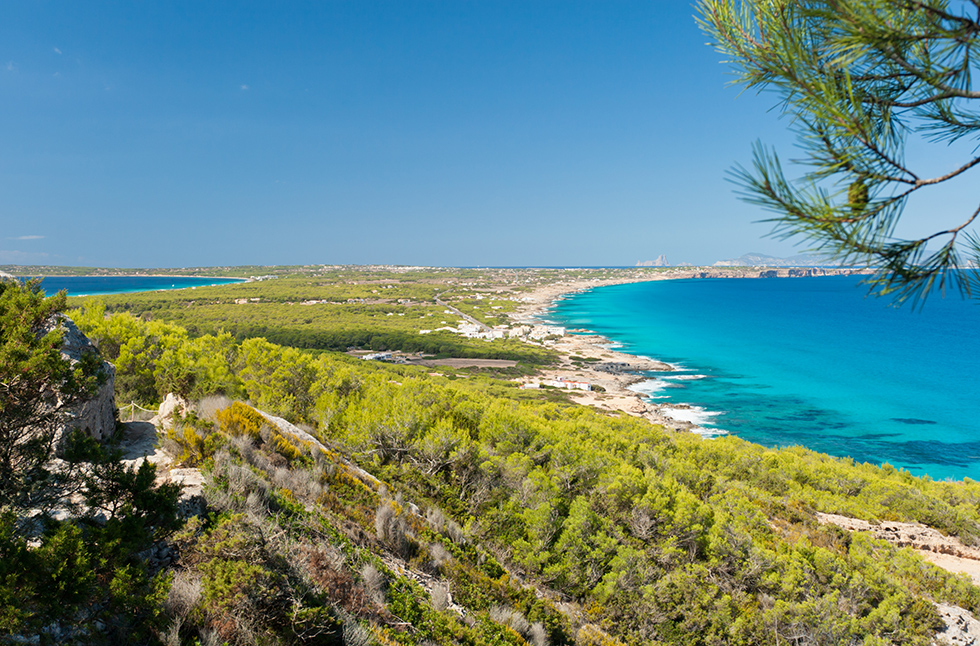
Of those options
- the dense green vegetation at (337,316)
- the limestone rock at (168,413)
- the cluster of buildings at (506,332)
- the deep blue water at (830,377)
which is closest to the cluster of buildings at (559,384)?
the deep blue water at (830,377)

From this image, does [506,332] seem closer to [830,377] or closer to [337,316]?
[337,316]

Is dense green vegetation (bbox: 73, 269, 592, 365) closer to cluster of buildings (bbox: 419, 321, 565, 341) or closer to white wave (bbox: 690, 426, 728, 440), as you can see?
cluster of buildings (bbox: 419, 321, 565, 341)

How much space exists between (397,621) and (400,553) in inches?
71.3

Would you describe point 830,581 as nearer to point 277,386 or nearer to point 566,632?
point 566,632

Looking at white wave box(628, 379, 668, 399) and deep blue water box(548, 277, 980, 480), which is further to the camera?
white wave box(628, 379, 668, 399)

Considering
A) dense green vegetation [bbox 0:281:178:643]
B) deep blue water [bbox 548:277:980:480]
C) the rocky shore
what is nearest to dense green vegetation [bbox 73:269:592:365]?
the rocky shore

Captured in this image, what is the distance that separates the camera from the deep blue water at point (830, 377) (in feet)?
112

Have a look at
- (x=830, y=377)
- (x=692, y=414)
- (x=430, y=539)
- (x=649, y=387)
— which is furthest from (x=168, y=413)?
(x=830, y=377)

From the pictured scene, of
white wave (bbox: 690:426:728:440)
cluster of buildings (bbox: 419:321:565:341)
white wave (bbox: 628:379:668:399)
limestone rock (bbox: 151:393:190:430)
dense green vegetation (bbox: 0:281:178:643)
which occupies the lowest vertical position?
white wave (bbox: 690:426:728:440)

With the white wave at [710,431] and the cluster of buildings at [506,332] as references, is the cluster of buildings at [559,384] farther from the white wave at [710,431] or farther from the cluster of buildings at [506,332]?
the cluster of buildings at [506,332]

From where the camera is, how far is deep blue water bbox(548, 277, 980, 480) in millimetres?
34031

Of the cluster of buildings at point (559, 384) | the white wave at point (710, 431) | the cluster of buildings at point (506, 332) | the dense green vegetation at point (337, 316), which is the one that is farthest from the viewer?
the cluster of buildings at point (506, 332)

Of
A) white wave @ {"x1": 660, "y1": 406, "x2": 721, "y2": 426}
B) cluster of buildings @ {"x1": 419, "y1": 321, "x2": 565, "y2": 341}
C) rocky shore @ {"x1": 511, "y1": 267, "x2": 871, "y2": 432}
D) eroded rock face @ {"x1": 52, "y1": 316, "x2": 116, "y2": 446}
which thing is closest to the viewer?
eroded rock face @ {"x1": 52, "y1": 316, "x2": 116, "y2": 446}

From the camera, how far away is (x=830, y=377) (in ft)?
175
